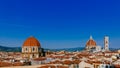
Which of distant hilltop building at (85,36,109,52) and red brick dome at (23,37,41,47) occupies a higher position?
red brick dome at (23,37,41,47)

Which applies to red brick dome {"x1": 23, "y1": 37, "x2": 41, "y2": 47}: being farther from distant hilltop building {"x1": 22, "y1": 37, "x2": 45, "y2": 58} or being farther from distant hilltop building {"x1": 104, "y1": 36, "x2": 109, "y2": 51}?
distant hilltop building {"x1": 104, "y1": 36, "x2": 109, "y2": 51}

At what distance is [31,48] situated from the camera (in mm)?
80000

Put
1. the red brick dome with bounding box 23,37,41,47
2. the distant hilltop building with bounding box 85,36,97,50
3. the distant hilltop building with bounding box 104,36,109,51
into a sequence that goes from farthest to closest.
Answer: the distant hilltop building with bounding box 85,36,97,50
the distant hilltop building with bounding box 104,36,109,51
the red brick dome with bounding box 23,37,41,47

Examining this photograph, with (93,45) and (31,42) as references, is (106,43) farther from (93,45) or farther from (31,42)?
(31,42)

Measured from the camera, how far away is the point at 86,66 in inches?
1661

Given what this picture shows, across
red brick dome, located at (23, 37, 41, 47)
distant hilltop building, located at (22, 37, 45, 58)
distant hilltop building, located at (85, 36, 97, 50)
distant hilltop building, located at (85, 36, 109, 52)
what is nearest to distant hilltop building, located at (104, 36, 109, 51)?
distant hilltop building, located at (85, 36, 109, 52)

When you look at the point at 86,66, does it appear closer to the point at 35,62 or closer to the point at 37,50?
the point at 35,62

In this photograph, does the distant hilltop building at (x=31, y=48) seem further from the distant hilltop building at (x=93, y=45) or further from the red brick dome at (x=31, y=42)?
the distant hilltop building at (x=93, y=45)

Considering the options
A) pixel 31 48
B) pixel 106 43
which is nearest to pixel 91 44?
pixel 106 43

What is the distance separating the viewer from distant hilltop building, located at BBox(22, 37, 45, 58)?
3147 inches

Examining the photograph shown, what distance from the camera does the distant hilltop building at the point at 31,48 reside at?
7994 centimetres

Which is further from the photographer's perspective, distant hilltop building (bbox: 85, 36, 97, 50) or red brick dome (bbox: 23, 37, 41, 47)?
distant hilltop building (bbox: 85, 36, 97, 50)

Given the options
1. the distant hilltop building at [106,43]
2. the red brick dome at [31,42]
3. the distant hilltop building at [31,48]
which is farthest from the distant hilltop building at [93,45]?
the red brick dome at [31,42]

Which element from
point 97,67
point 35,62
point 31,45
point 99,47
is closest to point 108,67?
point 97,67
